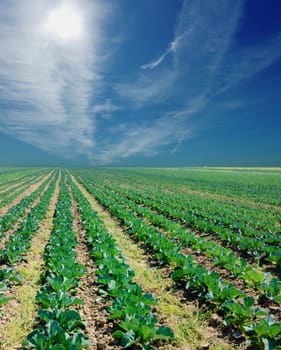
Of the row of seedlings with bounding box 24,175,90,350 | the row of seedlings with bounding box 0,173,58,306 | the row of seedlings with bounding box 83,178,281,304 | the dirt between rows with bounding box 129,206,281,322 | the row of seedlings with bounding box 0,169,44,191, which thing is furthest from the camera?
the row of seedlings with bounding box 0,169,44,191

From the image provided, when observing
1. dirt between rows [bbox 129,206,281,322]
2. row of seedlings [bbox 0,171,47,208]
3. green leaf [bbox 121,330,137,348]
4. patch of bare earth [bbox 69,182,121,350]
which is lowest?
dirt between rows [bbox 129,206,281,322]

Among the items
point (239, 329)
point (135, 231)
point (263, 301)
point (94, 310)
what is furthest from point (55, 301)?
point (135, 231)

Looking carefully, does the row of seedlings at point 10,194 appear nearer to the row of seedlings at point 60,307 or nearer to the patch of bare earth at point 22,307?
the patch of bare earth at point 22,307

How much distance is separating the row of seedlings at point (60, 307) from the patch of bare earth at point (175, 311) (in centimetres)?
154

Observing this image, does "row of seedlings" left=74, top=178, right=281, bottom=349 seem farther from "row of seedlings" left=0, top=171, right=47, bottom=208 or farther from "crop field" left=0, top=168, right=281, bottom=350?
"row of seedlings" left=0, top=171, right=47, bottom=208

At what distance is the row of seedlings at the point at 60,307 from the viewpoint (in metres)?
3.96

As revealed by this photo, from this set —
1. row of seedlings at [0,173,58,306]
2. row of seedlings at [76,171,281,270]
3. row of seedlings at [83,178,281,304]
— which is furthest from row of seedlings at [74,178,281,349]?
row of seedlings at [0,173,58,306]

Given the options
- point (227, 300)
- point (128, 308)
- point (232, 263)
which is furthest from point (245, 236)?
point (128, 308)

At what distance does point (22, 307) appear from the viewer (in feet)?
18.5

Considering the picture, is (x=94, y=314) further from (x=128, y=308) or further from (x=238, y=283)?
(x=238, y=283)

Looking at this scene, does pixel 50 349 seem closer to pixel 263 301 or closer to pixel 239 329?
pixel 239 329

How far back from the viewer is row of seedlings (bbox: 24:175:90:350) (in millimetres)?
3961

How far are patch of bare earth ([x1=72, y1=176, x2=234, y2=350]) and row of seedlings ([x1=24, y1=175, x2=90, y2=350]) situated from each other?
5.06ft

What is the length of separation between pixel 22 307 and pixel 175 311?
331 cm
